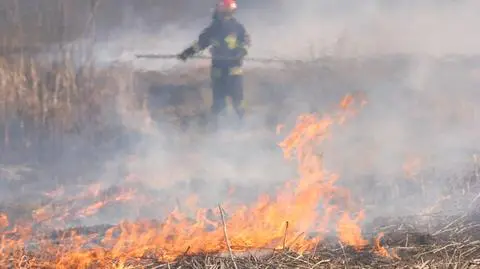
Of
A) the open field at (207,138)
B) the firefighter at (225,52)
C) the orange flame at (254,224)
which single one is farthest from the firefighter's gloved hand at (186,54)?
the orange flame at (254,224)

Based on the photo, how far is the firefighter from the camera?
808 centimetres

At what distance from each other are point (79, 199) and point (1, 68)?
1995 mm

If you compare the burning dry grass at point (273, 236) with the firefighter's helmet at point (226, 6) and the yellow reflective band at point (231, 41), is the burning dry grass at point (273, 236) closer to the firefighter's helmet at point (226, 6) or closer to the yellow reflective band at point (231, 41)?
the yellow reflective band at point (231, 41)

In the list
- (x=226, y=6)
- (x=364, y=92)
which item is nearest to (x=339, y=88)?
(x=364, y=92)

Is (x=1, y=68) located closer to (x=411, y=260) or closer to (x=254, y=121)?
(x=254, y=121)

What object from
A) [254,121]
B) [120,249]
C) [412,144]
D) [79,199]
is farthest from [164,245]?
[412,144]

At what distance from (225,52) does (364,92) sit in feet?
6.69

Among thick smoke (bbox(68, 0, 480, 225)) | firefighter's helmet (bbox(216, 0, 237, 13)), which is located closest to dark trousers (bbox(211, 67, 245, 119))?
thick smoke (bbox(68, 0, 480, 225))

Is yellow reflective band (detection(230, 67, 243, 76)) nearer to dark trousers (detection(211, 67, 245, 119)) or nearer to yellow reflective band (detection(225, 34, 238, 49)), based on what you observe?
dark trousers (detection(211, 67, 245, 119))

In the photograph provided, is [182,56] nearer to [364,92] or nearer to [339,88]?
[339,88]

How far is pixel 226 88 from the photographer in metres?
8.27

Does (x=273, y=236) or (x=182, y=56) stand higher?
(x=182, y=56)

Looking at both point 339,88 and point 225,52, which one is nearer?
point 225,52

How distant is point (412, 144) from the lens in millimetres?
8547
